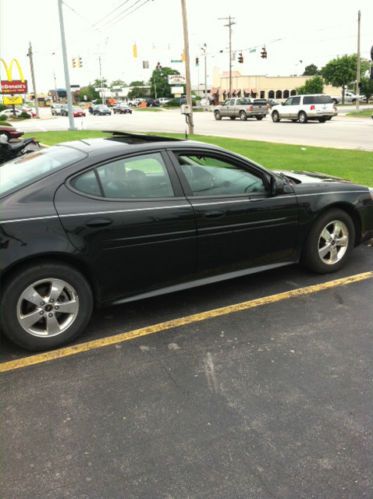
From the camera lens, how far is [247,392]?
3068mm

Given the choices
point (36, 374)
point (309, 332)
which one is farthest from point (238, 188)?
point (36, 374)

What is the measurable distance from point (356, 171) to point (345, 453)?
8816mm

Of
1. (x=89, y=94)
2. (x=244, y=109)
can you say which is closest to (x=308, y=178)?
(x=244, y=109)

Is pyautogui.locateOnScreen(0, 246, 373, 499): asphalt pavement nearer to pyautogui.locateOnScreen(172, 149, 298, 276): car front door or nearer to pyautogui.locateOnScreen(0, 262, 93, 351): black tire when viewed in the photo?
pyautogui.locateOnScreen(0, 262, 93, 351): black tire

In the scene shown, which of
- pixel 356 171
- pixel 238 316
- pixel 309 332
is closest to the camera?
pixel 309 332

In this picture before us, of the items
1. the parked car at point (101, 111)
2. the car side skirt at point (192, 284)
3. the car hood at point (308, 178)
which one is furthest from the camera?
the parked car at point (101, 111)

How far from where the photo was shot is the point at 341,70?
3061 inches

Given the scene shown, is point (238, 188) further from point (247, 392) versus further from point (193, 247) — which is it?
point (247, 392)

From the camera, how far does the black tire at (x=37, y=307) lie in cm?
335

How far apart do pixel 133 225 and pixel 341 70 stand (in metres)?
83.1

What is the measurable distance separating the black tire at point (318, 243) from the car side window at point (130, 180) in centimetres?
161

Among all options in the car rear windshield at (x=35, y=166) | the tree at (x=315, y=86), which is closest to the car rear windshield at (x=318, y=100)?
the car rear windshield at (x=35, y=166)

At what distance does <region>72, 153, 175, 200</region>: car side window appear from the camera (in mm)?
3727

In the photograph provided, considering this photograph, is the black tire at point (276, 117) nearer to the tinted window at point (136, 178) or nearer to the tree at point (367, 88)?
the tinted window at point (136, 178)
